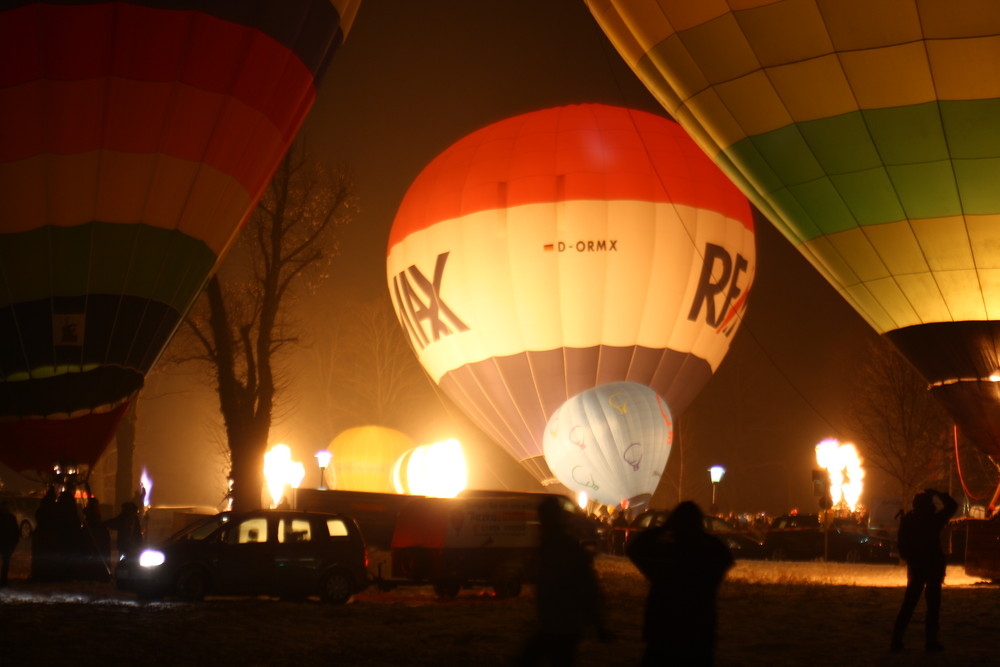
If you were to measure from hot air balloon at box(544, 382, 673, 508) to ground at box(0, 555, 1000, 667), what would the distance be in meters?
7.28

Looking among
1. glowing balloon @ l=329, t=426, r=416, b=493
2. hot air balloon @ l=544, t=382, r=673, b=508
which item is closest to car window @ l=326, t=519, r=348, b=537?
hot air balloon @ l=544, t=382, r=673, b=508

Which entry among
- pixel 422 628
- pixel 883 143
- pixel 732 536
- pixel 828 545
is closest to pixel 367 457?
pixel 732 536

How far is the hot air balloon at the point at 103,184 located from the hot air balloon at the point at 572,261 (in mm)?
10399

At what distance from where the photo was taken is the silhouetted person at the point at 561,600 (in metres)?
6.47

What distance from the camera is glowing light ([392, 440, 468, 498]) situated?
111ft

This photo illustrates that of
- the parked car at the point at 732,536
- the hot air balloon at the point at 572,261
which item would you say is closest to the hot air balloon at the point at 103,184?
the hot air balloon at the point at 572,261

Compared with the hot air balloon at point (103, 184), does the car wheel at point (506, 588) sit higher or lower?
lower

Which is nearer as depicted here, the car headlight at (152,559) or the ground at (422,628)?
the ground at (422,628)

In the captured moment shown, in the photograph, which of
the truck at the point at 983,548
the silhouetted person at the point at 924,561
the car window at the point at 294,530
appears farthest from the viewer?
the truck at the point at 983,548

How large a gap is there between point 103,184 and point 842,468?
2970cm

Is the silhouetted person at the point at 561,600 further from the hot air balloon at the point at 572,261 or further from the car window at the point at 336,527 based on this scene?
the hot air balloon at the point at 572,261

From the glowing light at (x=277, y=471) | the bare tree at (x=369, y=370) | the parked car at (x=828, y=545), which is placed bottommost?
the parked car at (x=828, y=545)

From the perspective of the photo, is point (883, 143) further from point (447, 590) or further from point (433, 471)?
point (433, 471)

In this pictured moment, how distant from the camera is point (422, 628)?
1035cm
